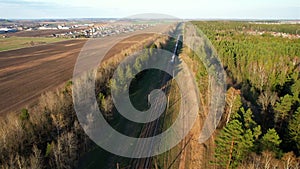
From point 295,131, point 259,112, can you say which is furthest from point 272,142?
point 259,112

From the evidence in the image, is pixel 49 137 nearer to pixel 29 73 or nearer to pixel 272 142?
pixel 272 142

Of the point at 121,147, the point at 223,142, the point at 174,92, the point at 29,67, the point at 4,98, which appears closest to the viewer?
the point at 223,142

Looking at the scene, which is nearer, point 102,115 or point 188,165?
point 188,165

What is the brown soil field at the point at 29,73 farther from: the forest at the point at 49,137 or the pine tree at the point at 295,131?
the pine tree at the point at 295,131

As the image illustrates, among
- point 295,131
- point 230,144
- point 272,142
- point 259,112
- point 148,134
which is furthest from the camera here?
point 259,112

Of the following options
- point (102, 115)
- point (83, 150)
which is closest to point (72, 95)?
point (102, 115)

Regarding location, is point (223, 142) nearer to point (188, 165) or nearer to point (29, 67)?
point (188, 165)

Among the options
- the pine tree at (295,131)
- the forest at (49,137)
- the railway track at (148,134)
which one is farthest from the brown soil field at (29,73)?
the pine tree at (295,131)
